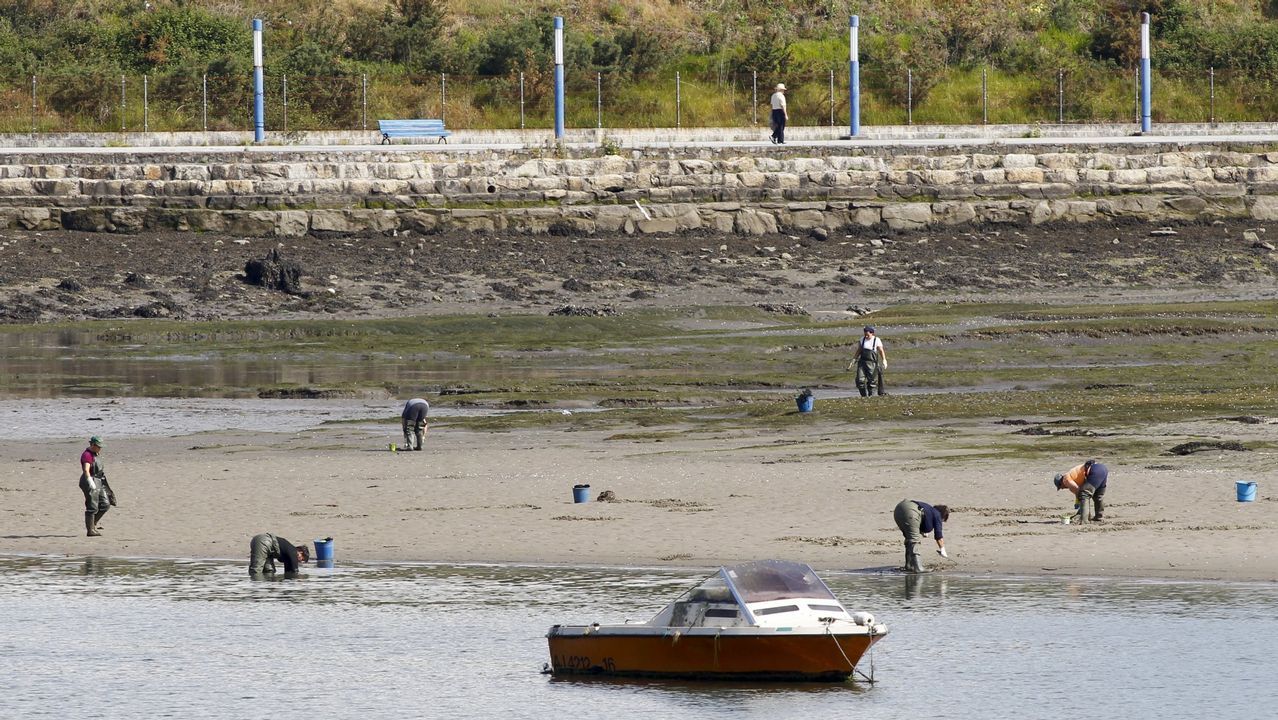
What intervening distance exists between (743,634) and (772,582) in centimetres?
49

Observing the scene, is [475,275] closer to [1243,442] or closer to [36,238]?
[36,238]

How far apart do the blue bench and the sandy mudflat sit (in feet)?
83.4

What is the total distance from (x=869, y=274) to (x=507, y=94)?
16.1 meters

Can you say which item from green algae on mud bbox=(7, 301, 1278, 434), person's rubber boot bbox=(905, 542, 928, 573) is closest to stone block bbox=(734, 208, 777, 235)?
green algae on mud bbox=(7, 301, 1278, 434)

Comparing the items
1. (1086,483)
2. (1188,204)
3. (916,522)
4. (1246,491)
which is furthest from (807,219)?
(916,522)

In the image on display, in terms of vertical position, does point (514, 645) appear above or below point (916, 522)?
below

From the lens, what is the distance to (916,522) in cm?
1783

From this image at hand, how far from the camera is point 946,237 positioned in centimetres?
4553

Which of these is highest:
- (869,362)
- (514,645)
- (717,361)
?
(869,362)

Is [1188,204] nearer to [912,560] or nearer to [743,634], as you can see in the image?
[912,560]

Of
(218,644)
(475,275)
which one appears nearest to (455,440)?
(218,644)

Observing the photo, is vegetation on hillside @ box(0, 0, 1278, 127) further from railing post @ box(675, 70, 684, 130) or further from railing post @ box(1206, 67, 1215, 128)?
railing post @ box(1206, 67, 1215, 128)

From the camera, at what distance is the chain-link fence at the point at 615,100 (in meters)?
51.8

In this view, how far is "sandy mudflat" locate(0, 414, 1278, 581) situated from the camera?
1914 centimetres
